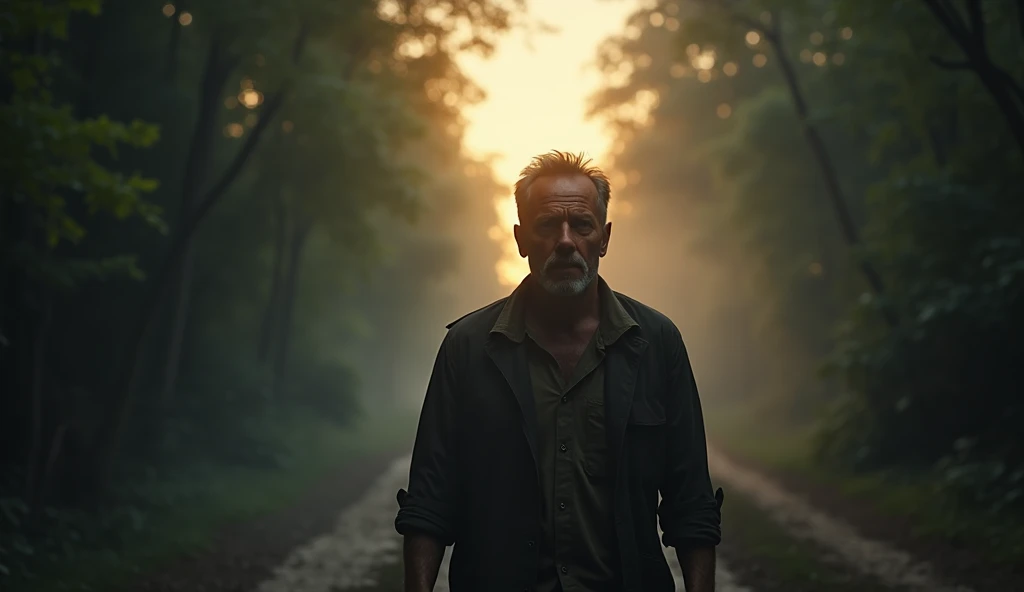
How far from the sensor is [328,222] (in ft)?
74.3

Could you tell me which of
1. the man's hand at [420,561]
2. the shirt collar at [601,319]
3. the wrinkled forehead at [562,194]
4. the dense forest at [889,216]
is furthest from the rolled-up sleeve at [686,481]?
the dense forest at [889,216]

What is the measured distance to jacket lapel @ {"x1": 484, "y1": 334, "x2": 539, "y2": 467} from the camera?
10.8 ft

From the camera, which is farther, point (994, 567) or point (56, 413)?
point (56, 413)

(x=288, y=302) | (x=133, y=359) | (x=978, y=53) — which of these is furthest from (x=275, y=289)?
(x=978, y=53)

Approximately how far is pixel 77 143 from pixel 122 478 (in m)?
7.11

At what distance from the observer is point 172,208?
17.9 metres

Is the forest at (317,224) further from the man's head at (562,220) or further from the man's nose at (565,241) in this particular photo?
the man's nose at (565,241)

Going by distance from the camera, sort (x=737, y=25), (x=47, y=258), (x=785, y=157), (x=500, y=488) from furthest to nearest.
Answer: (x=785, y=157) → (x=737, y=25) → (x=47, y=258) → (x=500, y=488)

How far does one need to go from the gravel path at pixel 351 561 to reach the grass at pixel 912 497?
8.98 feet

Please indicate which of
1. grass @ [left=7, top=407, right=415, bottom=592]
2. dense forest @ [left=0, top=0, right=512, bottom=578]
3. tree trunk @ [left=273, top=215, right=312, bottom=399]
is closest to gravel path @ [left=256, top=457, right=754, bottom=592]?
grass @ [left=7, top=407, right=415, bottom=592]

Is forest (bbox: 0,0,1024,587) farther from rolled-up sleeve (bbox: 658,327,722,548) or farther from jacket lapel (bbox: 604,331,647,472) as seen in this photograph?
rolled-up sleeve (bbox: 658,327,722,548)

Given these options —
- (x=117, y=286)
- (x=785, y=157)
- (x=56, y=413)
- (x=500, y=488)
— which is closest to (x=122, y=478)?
(x=56, y=413)

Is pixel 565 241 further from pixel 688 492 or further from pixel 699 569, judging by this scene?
pixel 699 569

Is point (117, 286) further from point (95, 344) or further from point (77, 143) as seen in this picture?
point (77, 143)
